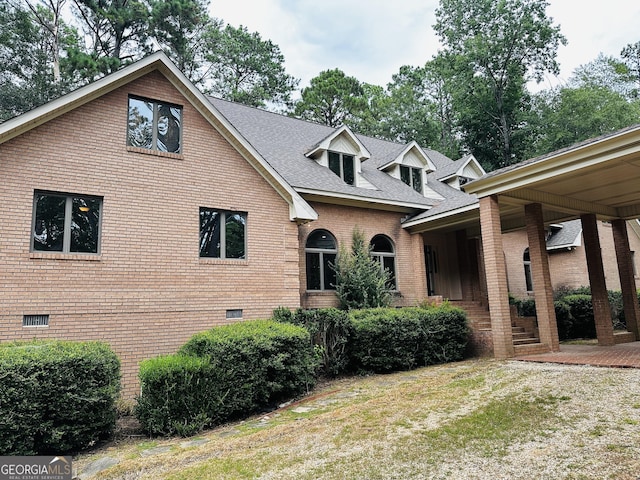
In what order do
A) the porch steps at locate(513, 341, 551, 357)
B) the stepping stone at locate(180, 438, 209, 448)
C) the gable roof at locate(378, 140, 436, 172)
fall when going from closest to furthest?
the stepping stone at locate(180, 438, 209, 448) → the porch steps at locate(513, 341, 551, 357) → the gable roof at locate(378, 140, 436, 172)

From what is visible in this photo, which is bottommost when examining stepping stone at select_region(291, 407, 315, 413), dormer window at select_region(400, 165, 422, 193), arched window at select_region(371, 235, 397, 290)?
stepping stone at select_region(291, 407, 315, 413)

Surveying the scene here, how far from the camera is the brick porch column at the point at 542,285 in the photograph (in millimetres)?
10981

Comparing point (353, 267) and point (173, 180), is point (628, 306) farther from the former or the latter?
point (173, 180)

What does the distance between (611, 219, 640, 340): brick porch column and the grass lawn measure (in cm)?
642

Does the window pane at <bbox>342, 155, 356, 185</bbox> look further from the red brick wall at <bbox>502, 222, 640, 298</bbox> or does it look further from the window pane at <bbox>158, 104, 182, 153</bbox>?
the red brick wall at <bbox>502, 222, 640, 298</bbox>

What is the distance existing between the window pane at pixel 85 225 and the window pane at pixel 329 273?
6834 millimetres

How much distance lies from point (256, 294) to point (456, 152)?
30435 millimetres

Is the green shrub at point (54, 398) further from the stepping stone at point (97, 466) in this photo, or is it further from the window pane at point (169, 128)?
the window pane at point (169, 128)

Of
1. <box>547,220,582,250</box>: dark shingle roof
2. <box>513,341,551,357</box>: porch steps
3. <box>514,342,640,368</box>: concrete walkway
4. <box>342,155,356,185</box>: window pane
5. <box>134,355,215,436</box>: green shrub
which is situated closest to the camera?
<box>134,355,215,436</box>: green shrub

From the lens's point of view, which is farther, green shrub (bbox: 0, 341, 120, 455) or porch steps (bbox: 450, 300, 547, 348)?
porch steps (bbox: 450, 300, 547, 348)

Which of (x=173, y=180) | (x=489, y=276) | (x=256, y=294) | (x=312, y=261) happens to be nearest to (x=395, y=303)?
(x=312, y=261)

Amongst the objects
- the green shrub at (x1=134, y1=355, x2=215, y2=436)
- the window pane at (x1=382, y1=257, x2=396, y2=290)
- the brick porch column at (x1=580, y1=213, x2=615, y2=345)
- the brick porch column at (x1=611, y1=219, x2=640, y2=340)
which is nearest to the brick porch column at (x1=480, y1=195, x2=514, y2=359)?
the brick porch column at (x1=580, y1=213, x2=615, y2=345)

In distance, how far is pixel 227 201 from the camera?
10836 mm

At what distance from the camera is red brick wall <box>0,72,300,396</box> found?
27.2 feet
